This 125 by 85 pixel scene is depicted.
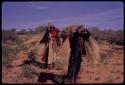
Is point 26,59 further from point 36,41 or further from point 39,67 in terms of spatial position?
point 36,41

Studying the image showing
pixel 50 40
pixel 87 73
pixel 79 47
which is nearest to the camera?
pixel 79 47

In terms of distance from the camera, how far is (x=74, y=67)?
26.7 ft

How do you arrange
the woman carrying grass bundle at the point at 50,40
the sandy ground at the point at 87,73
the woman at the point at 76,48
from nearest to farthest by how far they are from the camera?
the woman at the point at 76,48, the sandy ground at the point at 87,73, the woman carrying grass bundle at the point at 50,40

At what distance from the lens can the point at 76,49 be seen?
798 cm

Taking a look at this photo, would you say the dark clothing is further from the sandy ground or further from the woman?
the sandy ground

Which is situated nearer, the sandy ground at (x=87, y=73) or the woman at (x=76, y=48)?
the woman at (x=76, y=48)

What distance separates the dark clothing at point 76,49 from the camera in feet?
25.7

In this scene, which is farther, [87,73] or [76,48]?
[87,73]

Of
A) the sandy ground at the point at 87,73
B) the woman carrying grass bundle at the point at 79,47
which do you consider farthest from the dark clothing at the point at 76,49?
the sandy ground at the point at 87,73

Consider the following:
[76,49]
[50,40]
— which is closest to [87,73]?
[50,40]

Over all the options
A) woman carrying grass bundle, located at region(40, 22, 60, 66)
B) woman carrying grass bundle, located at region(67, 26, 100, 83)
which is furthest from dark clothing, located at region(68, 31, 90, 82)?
woman carrying grass bundle, located at region(40, 22, 60, 66)

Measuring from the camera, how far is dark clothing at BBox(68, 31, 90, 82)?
782cm

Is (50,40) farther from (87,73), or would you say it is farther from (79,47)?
(79,47)

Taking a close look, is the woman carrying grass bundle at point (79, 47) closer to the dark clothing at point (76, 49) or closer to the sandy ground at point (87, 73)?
the dark clothing at point (76, 49)
